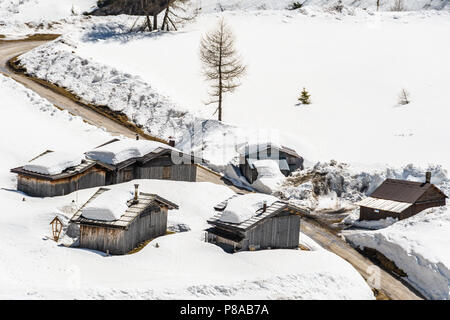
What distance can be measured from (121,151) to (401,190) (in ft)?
78.0

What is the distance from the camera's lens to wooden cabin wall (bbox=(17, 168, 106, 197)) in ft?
124

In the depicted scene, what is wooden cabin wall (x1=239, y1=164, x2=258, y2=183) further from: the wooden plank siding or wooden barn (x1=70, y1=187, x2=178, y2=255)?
the wooden plank siding

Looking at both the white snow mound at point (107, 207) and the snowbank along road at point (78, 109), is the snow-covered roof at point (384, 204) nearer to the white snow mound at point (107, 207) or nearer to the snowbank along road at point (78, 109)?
the snowbank along road at point (78, 109)

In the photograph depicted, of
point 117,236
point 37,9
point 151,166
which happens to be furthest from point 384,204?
point 37,9

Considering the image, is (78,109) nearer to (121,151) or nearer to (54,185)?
(121,151)

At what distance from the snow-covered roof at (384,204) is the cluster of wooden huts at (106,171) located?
15.5 metres

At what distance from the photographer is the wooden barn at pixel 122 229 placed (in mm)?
30453

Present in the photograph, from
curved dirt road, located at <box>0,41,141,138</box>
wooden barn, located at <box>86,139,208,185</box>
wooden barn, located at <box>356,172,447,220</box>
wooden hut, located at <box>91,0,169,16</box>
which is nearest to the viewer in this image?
wooden barn, located at <box>356,172,447,220</box>

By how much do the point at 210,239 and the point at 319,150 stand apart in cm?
2418

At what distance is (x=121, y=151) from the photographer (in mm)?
42156

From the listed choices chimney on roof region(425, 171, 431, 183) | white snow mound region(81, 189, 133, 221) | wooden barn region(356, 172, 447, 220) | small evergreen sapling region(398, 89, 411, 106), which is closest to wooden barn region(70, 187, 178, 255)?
white snow mound region(81, 189, 133, 221)

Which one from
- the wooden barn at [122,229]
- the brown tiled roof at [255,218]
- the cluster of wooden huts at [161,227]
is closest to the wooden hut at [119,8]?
the cluster of wooden huts at [161,227]
